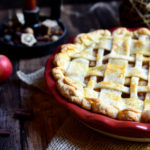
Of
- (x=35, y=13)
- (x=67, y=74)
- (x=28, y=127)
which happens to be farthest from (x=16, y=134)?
(x=35, y=13)

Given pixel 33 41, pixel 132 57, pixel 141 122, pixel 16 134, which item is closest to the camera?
pixel 141 122

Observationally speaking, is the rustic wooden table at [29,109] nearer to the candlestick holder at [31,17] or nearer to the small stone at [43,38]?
→ the small stone at [43,38]

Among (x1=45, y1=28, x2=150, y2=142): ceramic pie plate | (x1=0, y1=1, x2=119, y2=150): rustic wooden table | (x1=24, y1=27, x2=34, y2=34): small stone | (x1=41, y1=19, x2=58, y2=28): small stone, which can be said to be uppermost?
(x1=41, y1=19, x2=58, y2=28): small stone

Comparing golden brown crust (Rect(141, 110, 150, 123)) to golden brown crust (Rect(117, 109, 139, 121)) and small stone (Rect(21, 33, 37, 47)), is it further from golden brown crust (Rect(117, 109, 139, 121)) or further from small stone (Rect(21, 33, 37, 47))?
small stone (Rect(21, 33, 37, 47))

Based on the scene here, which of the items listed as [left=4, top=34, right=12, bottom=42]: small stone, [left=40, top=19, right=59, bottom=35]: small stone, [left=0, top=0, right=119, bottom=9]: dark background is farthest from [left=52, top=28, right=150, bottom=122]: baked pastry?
[left=0, top=0, right=119, bottom=9]: dark background

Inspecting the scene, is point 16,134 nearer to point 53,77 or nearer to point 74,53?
point 53,77

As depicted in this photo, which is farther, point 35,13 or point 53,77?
point 35,13
